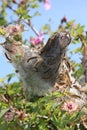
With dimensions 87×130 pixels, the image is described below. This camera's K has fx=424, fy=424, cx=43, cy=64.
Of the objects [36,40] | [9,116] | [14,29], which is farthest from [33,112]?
[36,40]

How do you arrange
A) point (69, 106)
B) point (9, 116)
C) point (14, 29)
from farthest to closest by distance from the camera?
point (14, 29), point (69, 106), point (9, 116)

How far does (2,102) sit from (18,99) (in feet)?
0.41

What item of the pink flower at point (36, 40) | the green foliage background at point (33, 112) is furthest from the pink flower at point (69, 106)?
the pink flower at point (36, 40)

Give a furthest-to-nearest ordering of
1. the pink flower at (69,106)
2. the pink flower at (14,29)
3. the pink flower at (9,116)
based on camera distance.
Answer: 1. the pink flower at (14,29)
2. the pink flower at (69,106)
3. the pink flower at (9,116)

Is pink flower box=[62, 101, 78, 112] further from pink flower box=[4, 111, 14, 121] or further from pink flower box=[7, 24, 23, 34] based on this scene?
pink flower box=[7, 24, 23, 34]

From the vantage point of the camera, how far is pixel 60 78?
255 cm

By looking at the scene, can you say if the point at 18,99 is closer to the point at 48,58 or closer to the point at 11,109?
the point at 11,109

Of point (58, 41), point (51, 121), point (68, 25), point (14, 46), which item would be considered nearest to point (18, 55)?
point (14, 46)

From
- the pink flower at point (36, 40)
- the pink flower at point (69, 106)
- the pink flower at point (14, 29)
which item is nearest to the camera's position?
the pink flower at point (69, 106)

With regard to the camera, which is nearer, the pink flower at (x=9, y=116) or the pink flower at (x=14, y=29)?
the pink flower at (x=9, y=116)

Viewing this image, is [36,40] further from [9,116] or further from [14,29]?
[9,116]

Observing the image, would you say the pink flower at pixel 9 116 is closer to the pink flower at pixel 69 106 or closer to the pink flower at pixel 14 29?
the pink flower at pixel 69 106

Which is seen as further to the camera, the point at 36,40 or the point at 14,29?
the point at 36,40

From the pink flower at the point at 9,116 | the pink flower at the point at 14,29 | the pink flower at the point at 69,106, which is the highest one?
the pink flower at the point at 14,29
